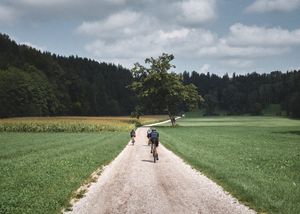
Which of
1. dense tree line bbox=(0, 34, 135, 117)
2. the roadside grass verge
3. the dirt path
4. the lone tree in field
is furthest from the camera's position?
dense tree line bbox=(0, 34, 135, 117)

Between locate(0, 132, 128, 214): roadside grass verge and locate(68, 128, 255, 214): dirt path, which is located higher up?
locate(0, 132, 128, 214): roadside grass verge

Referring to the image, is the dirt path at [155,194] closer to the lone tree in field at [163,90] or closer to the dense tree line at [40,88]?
the lone tree in field at [163,90]

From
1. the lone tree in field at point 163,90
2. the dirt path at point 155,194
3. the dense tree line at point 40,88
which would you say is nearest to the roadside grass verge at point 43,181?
the dirt path at point 155,194

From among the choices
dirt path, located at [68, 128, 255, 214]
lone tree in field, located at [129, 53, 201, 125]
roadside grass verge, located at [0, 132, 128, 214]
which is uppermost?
lone tree in field, located at [129, 53, 201, 125]

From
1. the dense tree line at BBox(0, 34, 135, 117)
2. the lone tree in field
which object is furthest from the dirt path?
the dense tree line at BBox(0, 34, 135, 117)

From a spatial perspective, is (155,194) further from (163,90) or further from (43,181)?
(163,90)

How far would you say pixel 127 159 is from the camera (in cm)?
2822

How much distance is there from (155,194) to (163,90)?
262ft

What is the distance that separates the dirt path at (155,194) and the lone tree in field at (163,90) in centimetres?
7190

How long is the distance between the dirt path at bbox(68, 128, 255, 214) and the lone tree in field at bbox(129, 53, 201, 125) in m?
71.9

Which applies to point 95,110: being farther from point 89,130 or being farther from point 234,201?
point 234,201

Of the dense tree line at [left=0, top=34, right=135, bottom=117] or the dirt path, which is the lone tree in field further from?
the dirt path

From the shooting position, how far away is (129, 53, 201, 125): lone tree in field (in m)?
94.4

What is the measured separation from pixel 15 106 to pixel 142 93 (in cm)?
4410
